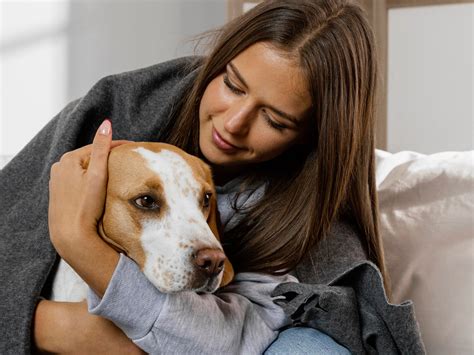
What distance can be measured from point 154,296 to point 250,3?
6.42 ft

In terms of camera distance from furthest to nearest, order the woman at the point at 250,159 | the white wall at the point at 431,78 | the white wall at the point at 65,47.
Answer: the white wall at the point at 65,47 < the white wall at the point at 431,78 < the woman at the point at 250,159

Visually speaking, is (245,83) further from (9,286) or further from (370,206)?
(9,286)

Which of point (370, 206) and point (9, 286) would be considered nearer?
point (9, 286)

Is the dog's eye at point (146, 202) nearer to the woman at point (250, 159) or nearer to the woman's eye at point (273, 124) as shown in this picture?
the woman at point (250, 159)

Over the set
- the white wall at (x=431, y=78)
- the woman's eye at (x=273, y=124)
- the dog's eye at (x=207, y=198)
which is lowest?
the white wall at (x=431, y=78)

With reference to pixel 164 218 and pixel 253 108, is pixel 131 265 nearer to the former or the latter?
pixel 164 218

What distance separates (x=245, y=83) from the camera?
4.73 ft

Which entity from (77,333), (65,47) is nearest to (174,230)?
(77,333)

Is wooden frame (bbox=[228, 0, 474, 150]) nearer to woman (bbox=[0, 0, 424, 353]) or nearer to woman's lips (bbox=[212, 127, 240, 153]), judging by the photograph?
woman (bbox=[0, 0, 424, 353])

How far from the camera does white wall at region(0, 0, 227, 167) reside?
320cm

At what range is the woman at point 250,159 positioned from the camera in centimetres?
127

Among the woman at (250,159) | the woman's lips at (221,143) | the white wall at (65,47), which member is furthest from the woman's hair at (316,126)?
the white wall at (65,47)

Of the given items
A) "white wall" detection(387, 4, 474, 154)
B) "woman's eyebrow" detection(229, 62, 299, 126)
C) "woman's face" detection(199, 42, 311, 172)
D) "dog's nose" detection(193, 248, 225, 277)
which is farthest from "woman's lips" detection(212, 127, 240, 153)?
"white wall" detection(387, 4, 474, 154)

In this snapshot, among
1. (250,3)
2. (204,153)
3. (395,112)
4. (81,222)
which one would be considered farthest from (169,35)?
(81,222)
